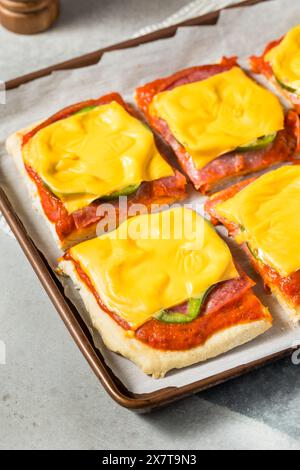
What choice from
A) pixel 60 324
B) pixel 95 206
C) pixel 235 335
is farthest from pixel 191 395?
pixel 95 206

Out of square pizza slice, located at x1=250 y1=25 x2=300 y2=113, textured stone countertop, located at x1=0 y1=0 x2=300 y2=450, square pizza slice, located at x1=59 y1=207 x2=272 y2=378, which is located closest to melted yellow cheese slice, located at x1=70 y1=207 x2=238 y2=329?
square pizza slice, located at x1=59 y1=207 x2=272 y2=378

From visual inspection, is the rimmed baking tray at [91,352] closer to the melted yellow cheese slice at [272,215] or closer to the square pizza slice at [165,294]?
the square pizza slice at [165,294]

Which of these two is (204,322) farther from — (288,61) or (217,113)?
(288,61)

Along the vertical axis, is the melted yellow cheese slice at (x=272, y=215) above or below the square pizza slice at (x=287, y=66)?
below

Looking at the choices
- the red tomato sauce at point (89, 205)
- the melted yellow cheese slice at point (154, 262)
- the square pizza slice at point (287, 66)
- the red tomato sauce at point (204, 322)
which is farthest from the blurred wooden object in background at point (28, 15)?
the red tomato sauce at point (204, 322)

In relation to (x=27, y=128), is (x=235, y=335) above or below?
below

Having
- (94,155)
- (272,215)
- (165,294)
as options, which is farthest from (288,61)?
(165,294)

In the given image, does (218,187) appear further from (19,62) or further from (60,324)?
(19,62)
